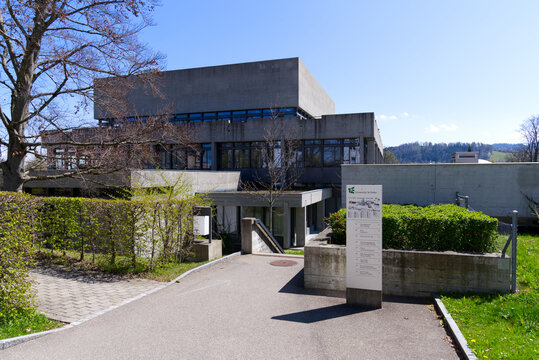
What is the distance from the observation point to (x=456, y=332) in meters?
5.55

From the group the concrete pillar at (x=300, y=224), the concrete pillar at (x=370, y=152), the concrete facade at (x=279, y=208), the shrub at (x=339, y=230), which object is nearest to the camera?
the shrub at (x=339, y=230)

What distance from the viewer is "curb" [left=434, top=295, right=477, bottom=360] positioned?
4.91 metres

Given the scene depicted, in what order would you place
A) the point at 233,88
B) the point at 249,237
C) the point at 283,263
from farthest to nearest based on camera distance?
the point at 233,88 < the point at 249,237 < the point at 283,263

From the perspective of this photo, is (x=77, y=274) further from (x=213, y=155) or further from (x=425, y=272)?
(x=213, y=155)

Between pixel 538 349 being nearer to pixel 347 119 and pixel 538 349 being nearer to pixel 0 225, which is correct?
pixel 0 225

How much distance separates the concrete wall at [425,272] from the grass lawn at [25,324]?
216 inches

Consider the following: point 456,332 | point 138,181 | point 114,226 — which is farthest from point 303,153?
point 456,332

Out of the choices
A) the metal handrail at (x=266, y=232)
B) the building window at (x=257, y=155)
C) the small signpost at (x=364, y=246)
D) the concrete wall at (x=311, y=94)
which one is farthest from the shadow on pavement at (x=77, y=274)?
the concrete wall at (x=311, y=94)

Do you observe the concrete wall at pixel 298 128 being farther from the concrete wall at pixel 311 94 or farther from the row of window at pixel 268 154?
the concrete wall at pixel 311 94

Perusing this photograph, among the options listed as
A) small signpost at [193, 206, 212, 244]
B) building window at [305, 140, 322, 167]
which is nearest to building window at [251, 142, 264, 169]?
building window at [305, 140, 322, 167]

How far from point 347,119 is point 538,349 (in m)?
25.4

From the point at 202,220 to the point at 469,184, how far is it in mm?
13950

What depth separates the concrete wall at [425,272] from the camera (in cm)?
721

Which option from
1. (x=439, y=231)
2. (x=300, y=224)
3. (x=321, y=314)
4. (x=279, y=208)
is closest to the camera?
A: (x=321, y=314)
